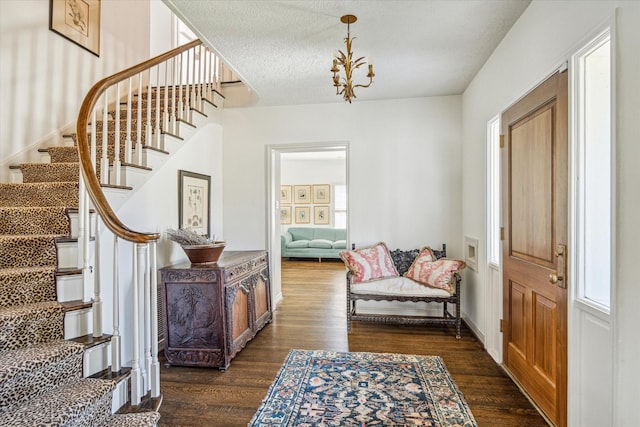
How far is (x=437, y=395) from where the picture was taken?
7.57 ft

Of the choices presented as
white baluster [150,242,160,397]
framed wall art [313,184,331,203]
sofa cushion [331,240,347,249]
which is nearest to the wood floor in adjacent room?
white baluster [150,242,160,397]

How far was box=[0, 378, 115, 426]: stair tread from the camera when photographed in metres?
1.41

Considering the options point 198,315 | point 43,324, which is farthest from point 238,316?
point 43,324

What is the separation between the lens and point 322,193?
9195 millimetres

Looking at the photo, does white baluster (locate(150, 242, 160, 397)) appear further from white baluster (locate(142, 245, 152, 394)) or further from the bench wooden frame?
the bench wooden frame

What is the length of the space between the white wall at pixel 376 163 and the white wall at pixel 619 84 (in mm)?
1138

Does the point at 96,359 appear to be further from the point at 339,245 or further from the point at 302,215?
the point at 302,215

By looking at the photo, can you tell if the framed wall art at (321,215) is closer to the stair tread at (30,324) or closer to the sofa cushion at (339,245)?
the sofa cushion at (339,245)

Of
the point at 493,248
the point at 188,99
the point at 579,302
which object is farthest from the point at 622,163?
the point at 188,99

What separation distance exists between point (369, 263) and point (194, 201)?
2.13 metres

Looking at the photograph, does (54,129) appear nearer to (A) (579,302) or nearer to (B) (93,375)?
(B) (93,375)

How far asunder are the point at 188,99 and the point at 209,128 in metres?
0.68

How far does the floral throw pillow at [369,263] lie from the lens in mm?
3730

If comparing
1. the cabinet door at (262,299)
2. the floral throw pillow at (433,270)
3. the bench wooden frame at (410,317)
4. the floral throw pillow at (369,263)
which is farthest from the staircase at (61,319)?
the floral throw pillow at (433,270)
